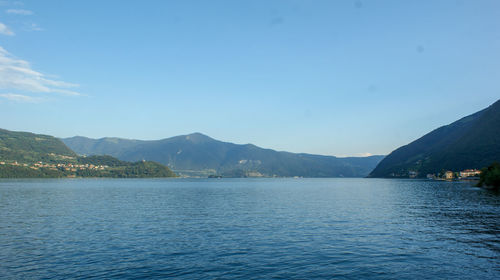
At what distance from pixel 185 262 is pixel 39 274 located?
44.6 feet

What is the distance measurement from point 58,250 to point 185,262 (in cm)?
1724

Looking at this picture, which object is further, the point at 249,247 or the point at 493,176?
the point at 493,176

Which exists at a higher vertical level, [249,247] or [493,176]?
[493,176]

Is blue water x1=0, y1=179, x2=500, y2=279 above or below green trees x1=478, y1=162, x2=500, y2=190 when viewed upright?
below

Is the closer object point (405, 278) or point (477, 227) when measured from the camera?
point (405, 278)

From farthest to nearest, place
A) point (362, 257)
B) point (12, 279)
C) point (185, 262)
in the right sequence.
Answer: point (362, 257) < point (185, 262) < point (12, 279)

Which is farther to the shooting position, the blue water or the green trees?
the green trees

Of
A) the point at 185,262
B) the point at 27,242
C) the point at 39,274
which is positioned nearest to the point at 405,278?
the point at 185,262

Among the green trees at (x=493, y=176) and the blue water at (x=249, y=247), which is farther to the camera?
the green trees at (x=493, y=176)

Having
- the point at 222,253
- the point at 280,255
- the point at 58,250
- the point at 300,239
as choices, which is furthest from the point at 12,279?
the point at 300,239

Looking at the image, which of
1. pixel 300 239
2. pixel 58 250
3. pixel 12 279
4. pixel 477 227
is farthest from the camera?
pixel 477 227

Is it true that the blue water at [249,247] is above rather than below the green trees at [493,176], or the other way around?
below

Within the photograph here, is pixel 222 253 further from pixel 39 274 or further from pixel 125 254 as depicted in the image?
pixel 39 274

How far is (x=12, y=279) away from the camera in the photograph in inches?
1113
